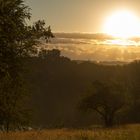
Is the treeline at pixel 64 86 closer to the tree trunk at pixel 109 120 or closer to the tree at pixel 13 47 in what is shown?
the tree trunk at pixel 109 120

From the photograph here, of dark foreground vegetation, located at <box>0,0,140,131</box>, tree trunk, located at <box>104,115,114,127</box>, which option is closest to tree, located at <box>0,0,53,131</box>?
dark foreground vegetation, located at <box>0,0,140,131</box>

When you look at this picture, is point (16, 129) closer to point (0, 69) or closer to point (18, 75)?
point (18, 75)

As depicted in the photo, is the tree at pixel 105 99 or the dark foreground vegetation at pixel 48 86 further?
the tree at pixel 105 99

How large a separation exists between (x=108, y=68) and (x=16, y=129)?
14875 cm

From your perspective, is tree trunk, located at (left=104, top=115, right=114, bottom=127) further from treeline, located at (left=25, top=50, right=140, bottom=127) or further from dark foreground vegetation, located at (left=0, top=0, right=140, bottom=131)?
treeline, located at (left=25, top=50, right=140, bottom=127)

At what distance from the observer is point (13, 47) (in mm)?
24141

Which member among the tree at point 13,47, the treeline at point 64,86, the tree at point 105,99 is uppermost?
the tree at point 13,47

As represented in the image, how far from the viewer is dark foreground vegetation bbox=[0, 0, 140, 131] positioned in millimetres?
24578

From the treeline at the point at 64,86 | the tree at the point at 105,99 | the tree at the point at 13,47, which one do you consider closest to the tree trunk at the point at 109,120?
the tree at the point at 105,99

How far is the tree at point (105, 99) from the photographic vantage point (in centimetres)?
7962

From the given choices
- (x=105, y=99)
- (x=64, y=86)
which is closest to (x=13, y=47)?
(x=105, y=99)

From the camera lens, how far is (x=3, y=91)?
25.9 m

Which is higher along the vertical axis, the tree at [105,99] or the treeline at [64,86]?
the tree at [105,99]

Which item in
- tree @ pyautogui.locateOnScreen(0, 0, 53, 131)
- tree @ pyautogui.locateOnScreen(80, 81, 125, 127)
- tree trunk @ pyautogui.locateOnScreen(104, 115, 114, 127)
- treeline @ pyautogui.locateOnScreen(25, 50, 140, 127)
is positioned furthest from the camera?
treeline @ pyautogui.locateOnScreen(25, 50, 140, 127)
